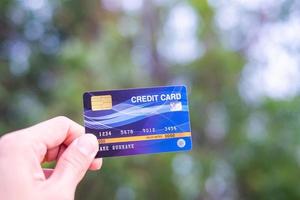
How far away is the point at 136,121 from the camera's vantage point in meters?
0.58

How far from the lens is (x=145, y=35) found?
1.79 metres

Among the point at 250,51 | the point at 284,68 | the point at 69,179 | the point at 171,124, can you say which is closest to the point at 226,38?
the point at 250,51

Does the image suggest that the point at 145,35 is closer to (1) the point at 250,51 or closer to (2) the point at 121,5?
(2) the point at 121,5

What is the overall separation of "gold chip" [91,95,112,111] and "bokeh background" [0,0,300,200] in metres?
0.96

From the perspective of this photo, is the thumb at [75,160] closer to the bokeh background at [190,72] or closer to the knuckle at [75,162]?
the knuckle at [75,162]

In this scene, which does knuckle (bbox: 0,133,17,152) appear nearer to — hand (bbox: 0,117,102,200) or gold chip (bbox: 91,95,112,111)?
hand (bbox: 0,117,102,200)

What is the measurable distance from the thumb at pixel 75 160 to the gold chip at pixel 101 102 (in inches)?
1.7

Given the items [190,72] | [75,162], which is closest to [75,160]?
[75,162]

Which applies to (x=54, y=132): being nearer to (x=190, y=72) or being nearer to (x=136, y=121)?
(x=136, y=121)

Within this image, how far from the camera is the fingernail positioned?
0.54m

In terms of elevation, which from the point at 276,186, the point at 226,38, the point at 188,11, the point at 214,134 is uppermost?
the point at 188,11

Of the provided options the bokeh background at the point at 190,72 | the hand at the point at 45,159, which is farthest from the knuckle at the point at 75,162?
the bokeh background at the point at 190,72

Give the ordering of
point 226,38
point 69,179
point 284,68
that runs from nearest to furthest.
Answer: point 69,179 → point 284,68 → point 226,38

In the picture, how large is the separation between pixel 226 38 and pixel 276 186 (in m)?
0.60
